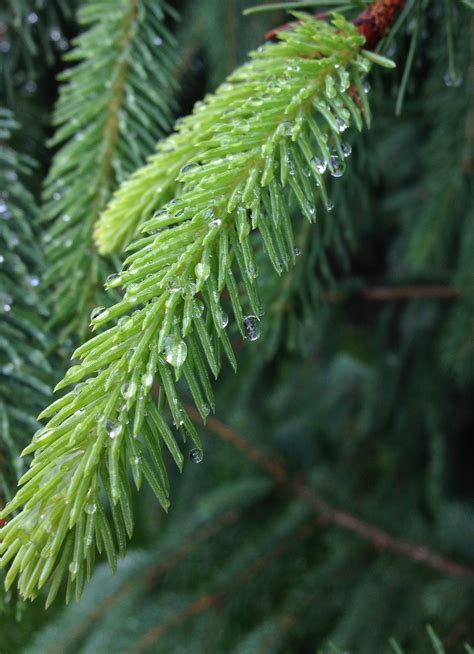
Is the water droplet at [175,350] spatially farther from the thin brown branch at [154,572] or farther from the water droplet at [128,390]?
the thin brown branch at [154,572]

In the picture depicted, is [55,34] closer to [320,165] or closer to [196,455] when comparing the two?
[320,165]

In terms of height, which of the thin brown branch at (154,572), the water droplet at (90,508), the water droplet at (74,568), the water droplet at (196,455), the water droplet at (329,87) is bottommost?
the thin brown branch at (154,572)

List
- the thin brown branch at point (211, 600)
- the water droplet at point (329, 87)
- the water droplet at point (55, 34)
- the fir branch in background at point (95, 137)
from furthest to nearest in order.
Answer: the thin brown branch at point (211, 600), the water droplet at point (55, 34), the fir branch in background at point (95, 137), the water droplet at point (329, 87)

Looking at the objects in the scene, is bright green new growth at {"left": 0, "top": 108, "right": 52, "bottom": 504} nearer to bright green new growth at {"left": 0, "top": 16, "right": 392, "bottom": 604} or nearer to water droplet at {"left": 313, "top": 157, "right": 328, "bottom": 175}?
bright green new growth at {"left": 0, "top": 16, "right": 392, "bottom": 604}

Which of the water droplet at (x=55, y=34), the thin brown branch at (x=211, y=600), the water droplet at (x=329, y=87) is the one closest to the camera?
Answer: the water droplet at (x=329, y=87)

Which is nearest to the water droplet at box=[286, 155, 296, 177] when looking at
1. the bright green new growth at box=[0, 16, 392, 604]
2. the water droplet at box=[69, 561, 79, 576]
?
the bright green new growth at box=[0, 16, 392, 604]

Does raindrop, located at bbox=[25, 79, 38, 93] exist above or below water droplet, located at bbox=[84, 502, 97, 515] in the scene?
above

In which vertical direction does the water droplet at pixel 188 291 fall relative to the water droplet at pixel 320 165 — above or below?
above

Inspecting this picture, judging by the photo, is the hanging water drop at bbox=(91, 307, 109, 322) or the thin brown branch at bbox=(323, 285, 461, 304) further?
the thin brown branch at bbox=(323, 285, 461, 304)

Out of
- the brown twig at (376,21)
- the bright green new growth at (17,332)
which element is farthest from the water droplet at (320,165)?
the bright green new growth at (17,332)
